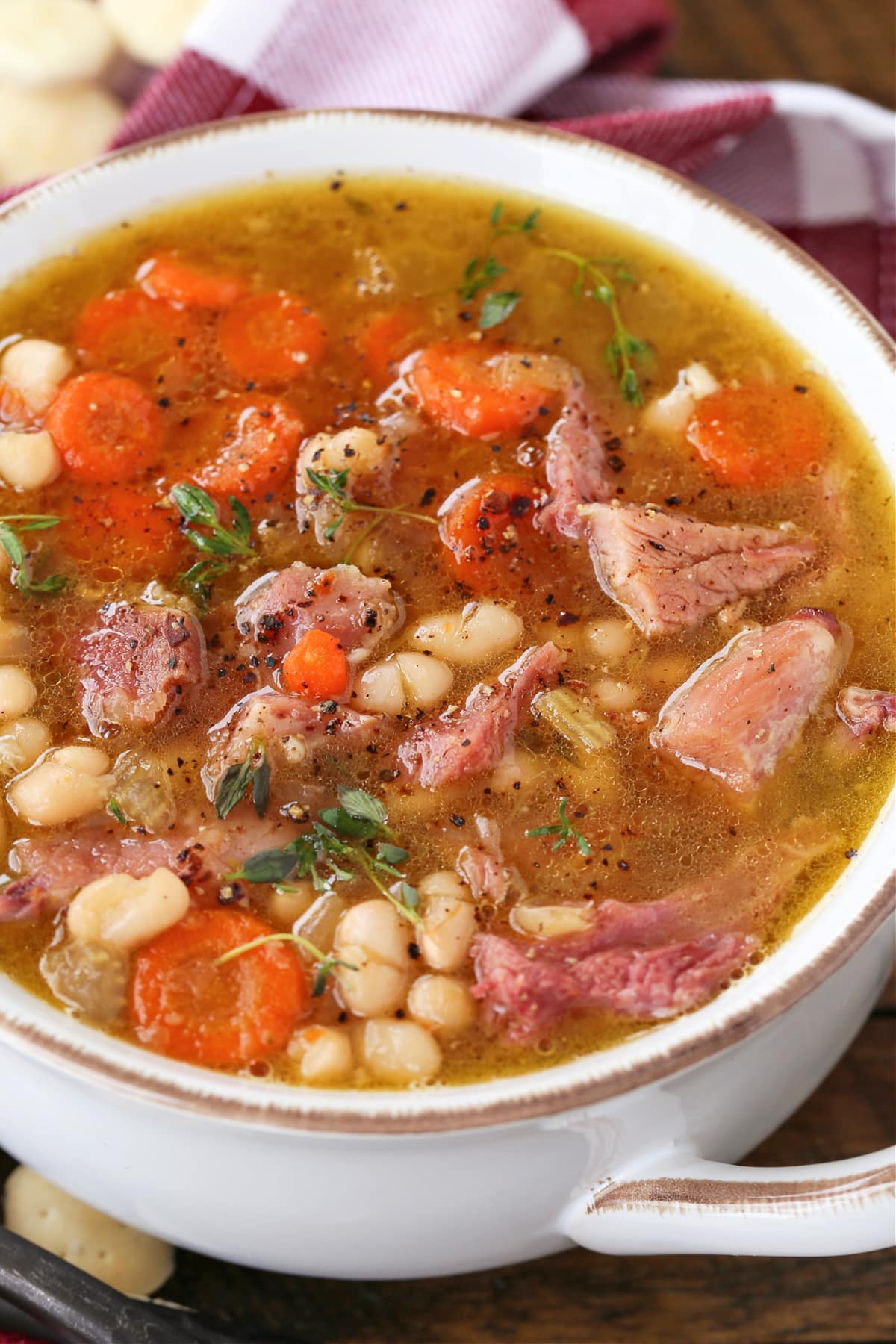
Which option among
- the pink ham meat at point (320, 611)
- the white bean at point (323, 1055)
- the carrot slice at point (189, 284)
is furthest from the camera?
the carrot slice at point (189, 284)

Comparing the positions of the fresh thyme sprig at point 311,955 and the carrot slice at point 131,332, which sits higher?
the carrot slice at point 131,332

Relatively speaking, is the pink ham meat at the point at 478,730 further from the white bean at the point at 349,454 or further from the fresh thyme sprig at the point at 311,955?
the white bean at the point at 349,454

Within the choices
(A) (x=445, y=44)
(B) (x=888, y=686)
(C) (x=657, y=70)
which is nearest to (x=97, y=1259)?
(B) (x=888, y=686)

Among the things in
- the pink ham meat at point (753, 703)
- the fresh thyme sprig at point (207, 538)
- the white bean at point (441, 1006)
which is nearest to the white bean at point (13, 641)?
the fresh thyme sprig at point (207, 538)

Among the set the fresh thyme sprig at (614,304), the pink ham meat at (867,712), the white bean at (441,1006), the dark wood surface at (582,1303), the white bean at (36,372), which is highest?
the white bean at (36,372)

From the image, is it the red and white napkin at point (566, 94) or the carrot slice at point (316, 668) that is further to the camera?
the red and white napkin at point (566, 94)

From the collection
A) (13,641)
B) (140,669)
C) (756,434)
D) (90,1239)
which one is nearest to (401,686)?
(140,669)

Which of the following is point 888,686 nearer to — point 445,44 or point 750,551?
point 750,551
